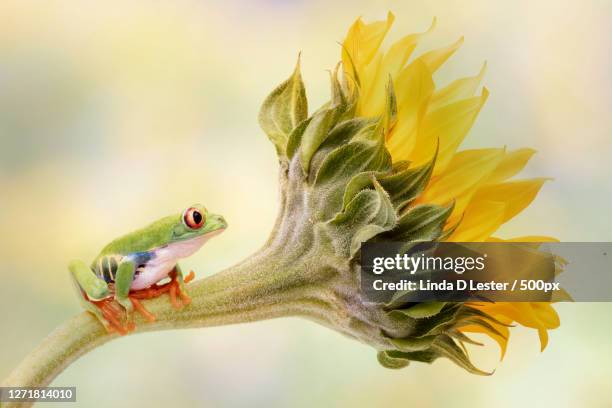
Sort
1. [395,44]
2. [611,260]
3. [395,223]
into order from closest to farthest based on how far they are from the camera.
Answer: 1. [395,223]
2. [395,44]
3. [611,260]

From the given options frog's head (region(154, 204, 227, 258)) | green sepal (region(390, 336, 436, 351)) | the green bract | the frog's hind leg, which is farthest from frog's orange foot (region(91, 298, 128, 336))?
green sepal (region(390, 336, 436, 351))

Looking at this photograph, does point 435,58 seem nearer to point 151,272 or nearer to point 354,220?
point 354,220

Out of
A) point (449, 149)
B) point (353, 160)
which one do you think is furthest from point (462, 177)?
point (353, 160)

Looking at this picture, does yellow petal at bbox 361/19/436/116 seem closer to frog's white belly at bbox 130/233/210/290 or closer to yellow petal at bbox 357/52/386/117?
yellow petal at bbox 357/52/386/117

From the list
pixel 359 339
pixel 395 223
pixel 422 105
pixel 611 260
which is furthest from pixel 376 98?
pixel 611 260

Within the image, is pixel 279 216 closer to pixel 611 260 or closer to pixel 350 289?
pixel 350 289

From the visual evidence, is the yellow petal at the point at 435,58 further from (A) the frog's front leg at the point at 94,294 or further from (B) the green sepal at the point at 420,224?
(A) the frog's front leg at the point at 94,294

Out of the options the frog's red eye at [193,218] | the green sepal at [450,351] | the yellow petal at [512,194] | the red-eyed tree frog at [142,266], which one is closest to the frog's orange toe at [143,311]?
the red-eyed tree frog at [142,266]
